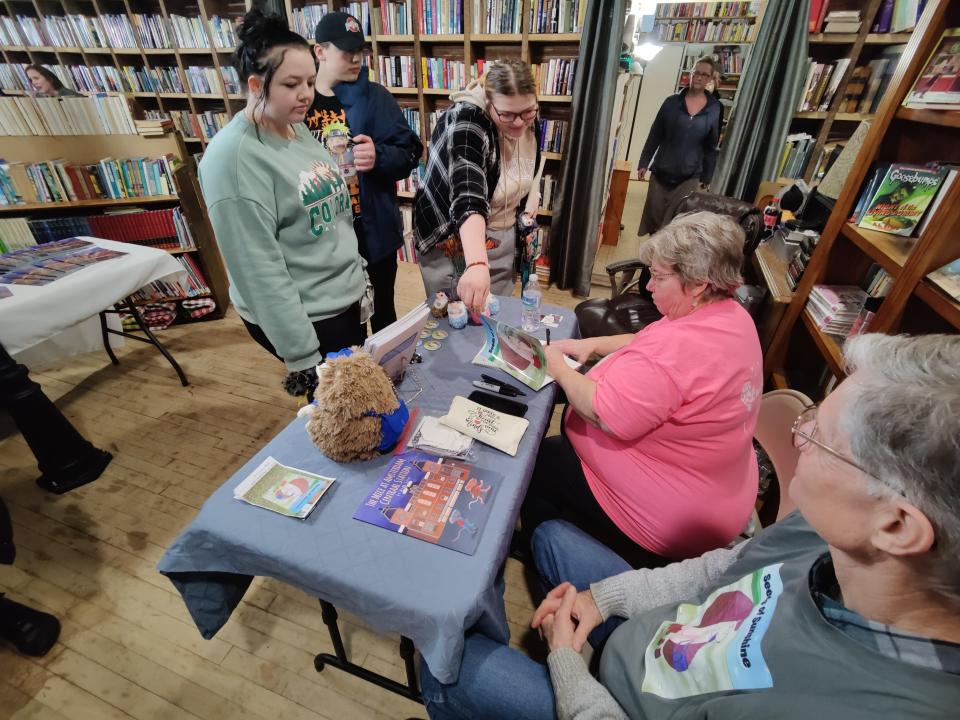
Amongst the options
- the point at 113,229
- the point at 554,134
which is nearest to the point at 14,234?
the point at 113,229

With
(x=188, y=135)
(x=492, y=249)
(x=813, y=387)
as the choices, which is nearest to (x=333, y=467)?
(x=492, y=249)

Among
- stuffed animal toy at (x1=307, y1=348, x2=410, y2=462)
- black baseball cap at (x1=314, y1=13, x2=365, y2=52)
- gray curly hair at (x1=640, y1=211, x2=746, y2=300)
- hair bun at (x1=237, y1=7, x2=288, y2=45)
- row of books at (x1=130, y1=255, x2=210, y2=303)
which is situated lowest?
row of books at (x1=130, y1=255, x2=210, y2=303)

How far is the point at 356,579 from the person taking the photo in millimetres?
830

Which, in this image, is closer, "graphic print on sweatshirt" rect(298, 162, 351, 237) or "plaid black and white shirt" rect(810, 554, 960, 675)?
"plaid black and white shirt" rect(810, 554, 960, 675)

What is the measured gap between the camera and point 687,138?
3.50 metres

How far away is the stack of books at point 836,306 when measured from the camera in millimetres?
1501

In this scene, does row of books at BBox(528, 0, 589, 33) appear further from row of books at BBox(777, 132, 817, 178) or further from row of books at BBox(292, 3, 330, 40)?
row of books at BBox(777, 132, 817, 178)

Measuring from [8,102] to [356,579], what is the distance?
3.56m

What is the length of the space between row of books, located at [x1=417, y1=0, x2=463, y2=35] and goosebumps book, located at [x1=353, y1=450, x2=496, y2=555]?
335 cm

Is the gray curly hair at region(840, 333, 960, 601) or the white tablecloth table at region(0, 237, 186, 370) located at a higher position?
the gray curly hair at region(840, 333, 960, 601)

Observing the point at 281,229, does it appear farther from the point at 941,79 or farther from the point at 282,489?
the point at 941,79

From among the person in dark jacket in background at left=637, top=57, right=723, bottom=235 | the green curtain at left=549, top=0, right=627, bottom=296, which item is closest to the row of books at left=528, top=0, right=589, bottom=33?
the green curtain at left=549, top=0, right=627, bottom=296

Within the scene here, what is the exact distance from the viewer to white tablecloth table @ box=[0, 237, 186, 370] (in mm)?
1778

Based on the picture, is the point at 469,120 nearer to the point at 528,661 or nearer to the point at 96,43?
the point at 528,661
